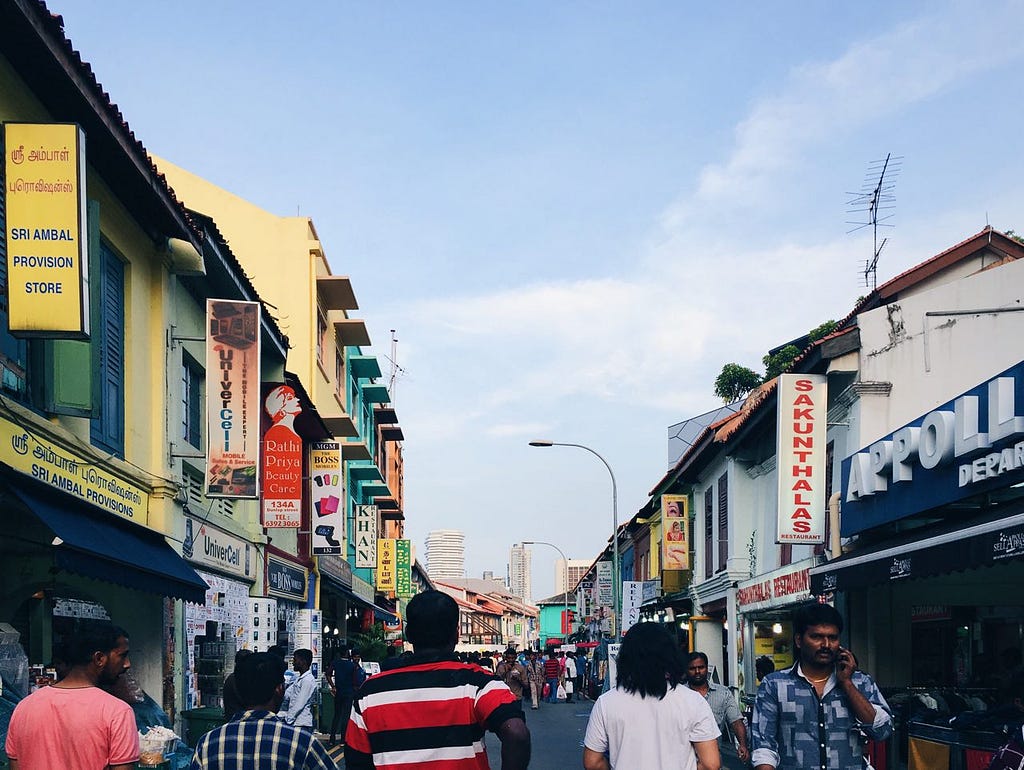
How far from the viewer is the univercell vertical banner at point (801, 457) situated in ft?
59.7

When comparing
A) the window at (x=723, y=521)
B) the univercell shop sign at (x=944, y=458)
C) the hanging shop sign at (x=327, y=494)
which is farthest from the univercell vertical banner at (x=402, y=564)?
the univercell shop sign at (x=944, y=458)

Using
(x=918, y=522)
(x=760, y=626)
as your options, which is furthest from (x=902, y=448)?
(x=760, y=626)

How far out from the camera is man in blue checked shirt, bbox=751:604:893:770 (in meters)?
5.66

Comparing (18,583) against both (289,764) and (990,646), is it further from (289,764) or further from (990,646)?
(990,646)

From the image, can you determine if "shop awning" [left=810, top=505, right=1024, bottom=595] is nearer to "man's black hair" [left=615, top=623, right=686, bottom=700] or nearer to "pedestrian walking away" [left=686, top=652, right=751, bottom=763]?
"pedestrian walking away" [left=686, top=652, right=751, bottom=763]

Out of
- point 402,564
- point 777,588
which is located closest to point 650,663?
point 777,588

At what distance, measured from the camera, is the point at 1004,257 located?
64.6ft

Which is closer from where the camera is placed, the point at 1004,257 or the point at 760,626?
the point at 1004,257

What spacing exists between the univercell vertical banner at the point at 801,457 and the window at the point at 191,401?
27.6ft

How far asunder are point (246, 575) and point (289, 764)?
53.2 ft

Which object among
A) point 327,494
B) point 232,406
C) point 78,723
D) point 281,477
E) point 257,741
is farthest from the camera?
point 327,494

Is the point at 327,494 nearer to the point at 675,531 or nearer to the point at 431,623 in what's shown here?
the point at 675,531

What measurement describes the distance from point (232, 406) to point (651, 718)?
11065 mm

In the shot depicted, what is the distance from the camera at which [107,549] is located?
1095 centimetres
